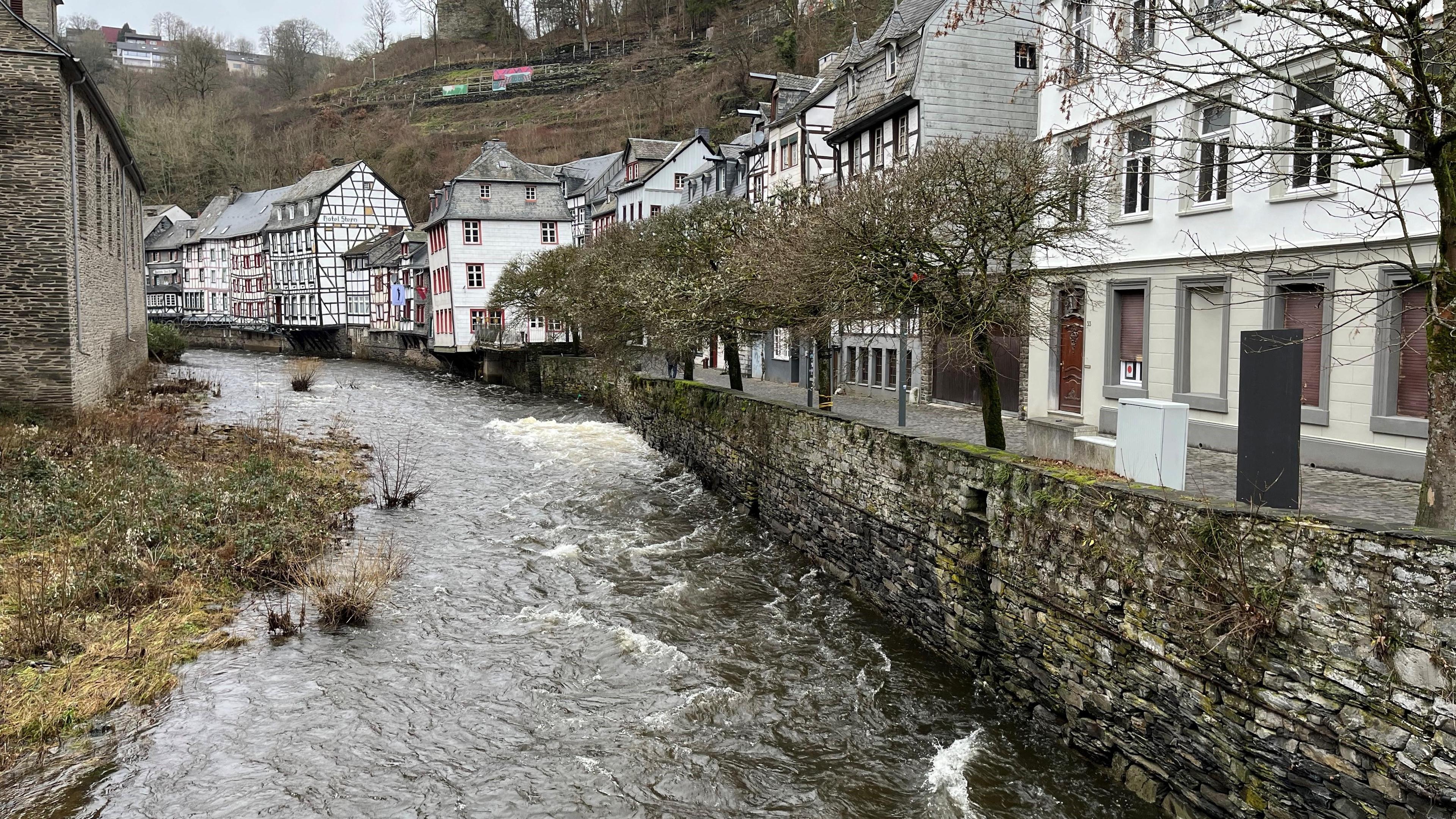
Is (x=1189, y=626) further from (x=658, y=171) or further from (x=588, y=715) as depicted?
(x=658, y=171)

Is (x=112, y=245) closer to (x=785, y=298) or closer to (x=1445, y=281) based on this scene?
(x=785, y=298)

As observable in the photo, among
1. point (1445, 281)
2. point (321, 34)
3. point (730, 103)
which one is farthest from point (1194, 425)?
point (321, 34)

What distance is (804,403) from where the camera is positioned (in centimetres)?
2333

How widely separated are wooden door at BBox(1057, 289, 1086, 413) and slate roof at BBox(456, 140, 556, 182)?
1673 inches

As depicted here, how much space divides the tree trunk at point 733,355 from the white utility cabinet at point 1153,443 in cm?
1337

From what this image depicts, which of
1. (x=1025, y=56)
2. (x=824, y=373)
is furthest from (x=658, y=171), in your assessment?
(x=824, y=373)

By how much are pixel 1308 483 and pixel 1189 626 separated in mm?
5256

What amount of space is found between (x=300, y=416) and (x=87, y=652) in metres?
22.7

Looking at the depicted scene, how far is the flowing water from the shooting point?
799 cm

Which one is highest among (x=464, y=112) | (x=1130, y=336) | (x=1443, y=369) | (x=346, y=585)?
(x=464, y=112)

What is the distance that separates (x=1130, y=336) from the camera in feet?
54.5

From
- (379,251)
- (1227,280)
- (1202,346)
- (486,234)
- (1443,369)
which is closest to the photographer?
(1443,369)

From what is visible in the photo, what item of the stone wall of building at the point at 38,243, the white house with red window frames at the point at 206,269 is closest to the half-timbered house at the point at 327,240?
the white house with red window frames at the point at 206,269

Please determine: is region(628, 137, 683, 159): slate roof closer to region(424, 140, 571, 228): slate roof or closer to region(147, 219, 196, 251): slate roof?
region(424, 140, 571, 228): slate roof
